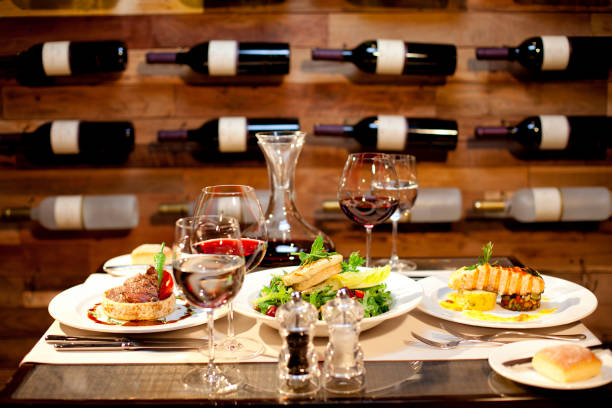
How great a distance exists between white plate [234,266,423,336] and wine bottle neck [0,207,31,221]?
1.62 meters

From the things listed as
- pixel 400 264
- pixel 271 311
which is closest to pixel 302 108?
pixel 400 264

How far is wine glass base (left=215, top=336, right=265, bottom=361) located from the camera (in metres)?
1.00

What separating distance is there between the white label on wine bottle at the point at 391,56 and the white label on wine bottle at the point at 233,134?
0.56 metres

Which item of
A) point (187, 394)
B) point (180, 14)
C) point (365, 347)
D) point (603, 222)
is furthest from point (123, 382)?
point (603, 222)

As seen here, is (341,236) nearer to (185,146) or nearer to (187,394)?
(185,146)

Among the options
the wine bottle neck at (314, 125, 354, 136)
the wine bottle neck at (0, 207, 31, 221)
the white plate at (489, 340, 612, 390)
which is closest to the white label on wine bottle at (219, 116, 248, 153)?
the wine bottle neck at (314, 125, 354, 136)

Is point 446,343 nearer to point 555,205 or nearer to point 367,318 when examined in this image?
point 367,318

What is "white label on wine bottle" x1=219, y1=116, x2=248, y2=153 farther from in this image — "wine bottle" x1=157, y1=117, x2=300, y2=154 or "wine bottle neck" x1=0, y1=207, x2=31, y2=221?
"wine bottle neck" x1=0, y1=207, x2=31, y2=221

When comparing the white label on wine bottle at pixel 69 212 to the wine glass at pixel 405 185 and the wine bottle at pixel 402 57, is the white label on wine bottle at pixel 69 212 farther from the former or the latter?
the wine glass at pixel 405 185

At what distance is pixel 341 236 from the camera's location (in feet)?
8.99

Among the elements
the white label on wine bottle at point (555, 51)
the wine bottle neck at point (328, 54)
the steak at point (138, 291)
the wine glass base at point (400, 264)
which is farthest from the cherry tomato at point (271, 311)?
the white label on wine bottle at point (555, 51)

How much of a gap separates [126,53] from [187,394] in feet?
6.14

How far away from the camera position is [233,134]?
2.40 metres

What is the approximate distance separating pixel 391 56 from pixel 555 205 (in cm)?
87
